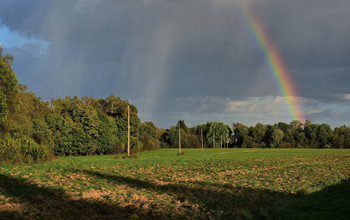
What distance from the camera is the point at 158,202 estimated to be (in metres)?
13.1

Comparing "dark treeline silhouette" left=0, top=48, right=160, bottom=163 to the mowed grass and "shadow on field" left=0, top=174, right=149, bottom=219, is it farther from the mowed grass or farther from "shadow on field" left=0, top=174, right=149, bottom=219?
"shadow on field" left=0, top=174, right=149, bottom=219

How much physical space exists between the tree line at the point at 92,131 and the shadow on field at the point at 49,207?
683 inches

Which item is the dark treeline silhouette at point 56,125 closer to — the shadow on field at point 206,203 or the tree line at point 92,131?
the tree line at point 92,131

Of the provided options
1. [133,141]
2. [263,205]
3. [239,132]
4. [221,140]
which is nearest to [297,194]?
[263,205]

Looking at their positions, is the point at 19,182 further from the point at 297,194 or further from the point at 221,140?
the point at 221,140

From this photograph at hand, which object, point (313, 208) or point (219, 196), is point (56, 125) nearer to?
Result: point (219, 196)

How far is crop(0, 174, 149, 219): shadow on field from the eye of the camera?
10.3 m

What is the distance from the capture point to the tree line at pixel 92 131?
34531mm

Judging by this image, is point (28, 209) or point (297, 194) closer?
point (28, 209)

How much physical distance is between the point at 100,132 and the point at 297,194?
2635 inches

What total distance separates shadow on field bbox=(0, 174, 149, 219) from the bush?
15964 millimetres

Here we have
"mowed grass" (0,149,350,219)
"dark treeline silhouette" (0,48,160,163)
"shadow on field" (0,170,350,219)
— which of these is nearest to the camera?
"shadow on field" (0,170,350,219)

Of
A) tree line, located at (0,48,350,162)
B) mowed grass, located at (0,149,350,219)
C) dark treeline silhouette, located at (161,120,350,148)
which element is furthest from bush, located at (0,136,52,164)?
dark treeline silhouette, located at (161,120,350,148)

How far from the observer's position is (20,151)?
99.0 feet
